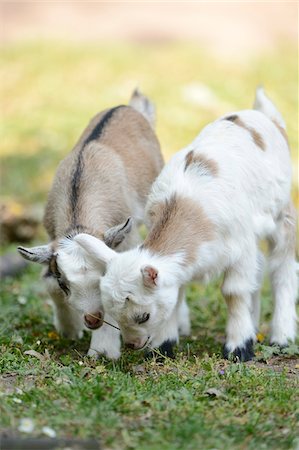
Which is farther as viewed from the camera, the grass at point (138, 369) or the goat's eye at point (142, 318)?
the goat's eye at point (142, 318)

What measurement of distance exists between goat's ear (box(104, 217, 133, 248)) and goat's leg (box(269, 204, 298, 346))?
1.49m

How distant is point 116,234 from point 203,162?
921 mm

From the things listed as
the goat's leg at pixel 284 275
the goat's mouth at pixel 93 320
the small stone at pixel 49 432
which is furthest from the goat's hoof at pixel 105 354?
the small stone at pixel 49 432

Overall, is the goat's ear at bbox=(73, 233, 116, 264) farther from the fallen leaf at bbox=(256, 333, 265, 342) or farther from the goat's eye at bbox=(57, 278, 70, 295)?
the fallen leaf at bbox=(256, 333, 265, 342)

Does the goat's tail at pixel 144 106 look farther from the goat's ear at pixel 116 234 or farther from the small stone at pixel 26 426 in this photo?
the small stone at pixel 26 426

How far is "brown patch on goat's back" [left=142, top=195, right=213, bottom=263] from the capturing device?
6.47 m

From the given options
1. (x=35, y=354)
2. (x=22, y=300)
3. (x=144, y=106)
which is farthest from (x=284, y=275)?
(x=22, y=300)

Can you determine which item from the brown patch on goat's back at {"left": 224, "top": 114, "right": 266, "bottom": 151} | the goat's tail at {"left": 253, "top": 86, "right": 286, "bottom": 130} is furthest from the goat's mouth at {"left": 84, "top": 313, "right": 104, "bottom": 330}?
the goat's tail at {"left": 253, "top": 86, "right": 286, "bottom": 130}

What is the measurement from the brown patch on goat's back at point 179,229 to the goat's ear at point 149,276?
34 cm

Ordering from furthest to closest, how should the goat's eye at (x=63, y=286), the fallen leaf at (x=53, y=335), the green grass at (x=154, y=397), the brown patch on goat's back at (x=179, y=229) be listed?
the fallen leaf at (x=53, y=335), the goat's eye at (x=63, y=286), the brown patch on goat's back at (x=179, y=229), the green grass at (x=154, y=397)

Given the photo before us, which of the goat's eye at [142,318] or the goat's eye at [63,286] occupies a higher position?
the goat's eye at [142,318]

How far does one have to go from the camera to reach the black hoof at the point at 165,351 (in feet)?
22.8

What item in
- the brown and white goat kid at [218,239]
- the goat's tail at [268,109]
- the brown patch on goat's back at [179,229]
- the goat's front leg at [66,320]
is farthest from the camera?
the goat's tail at [268,109]

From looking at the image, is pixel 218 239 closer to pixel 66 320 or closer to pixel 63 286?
pixel 63 286
